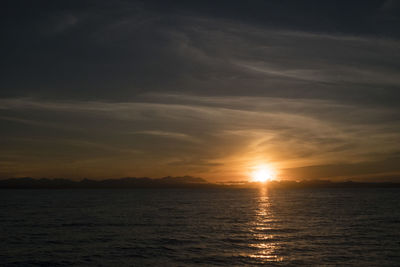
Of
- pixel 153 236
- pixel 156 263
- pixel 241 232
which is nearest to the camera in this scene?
pixel 156 263

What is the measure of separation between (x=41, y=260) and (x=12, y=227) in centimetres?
2722

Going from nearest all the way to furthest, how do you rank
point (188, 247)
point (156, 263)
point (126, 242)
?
point (156, 263) → point (188, 247) → point (126, 242)

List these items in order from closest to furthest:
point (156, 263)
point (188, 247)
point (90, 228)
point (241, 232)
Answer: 1. point (156, 263)
2. point (188, 247)
3. point (241, 232)
4. point (90, 228)

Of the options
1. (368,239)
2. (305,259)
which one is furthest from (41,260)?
(368,239)

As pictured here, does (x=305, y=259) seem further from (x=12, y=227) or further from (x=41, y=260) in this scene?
(x=12, y=227)

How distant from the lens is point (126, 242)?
44.3 metres

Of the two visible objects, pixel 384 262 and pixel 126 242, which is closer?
pixel 384 262

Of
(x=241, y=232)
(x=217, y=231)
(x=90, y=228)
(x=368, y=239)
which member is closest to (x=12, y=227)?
(x=90, y=228)

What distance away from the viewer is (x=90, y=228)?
57531 millimetres

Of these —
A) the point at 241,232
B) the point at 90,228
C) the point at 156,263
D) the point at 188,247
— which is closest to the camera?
the point at 156,263

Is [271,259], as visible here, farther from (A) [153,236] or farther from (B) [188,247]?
(A) [153,236]

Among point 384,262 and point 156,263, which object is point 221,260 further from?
point 384,262

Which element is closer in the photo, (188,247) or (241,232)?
(188,247)

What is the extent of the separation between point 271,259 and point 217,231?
20.4m
